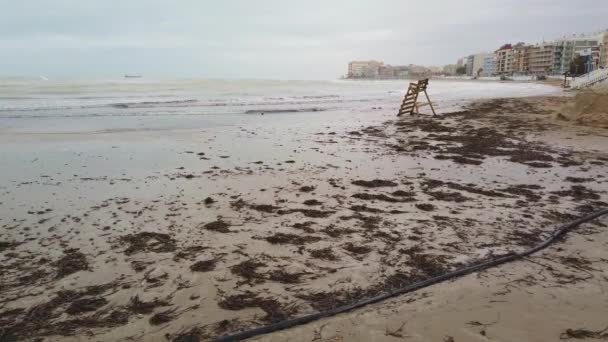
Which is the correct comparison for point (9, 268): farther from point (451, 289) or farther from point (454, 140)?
point (454, 140)

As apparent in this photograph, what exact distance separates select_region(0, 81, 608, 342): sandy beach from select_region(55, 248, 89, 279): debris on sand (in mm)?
27

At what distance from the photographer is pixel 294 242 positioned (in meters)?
4.20

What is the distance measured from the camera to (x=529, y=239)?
13.8 feet

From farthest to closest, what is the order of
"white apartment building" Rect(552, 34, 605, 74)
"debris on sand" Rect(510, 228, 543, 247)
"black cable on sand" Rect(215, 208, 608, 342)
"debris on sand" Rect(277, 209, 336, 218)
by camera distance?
"white apartment building" Rect(552, 34, 605, 74) → "debris on sand" Rect(277, 209, 336, 218) → "debris on sand" Rect(510, 228, 543, 247) → "black cable on sand" Rect(215, 208, 608, 342)

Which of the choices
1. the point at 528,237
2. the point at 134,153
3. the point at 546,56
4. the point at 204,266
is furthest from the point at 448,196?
the point at 546,56

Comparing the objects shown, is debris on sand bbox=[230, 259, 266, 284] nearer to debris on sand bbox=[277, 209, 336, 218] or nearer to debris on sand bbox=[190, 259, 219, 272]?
debris on sand bbox=[190, 259, 219, 272]

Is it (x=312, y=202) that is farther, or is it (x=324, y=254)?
(x=312, y=202)

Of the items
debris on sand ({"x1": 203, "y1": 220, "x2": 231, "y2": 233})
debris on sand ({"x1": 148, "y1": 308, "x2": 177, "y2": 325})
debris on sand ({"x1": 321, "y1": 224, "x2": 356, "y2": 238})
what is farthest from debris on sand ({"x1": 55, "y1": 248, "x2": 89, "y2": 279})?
debris on sand ({"x1": 321, "y1": 224, "x2": 356, "y2": 238})

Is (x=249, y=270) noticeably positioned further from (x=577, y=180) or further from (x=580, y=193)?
(x=577, y=180)

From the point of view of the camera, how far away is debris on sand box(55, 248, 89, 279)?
3600 millimetres

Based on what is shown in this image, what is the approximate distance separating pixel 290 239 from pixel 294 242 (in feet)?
0.29

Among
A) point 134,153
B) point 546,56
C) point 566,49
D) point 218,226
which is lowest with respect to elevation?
point 218,226

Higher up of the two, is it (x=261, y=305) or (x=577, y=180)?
(x=577, y=180)

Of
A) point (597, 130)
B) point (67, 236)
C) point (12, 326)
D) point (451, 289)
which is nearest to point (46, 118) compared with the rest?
point (67, 236)
